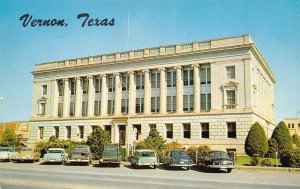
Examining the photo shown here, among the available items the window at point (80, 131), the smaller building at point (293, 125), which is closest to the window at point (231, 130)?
the window at point (80, 131)

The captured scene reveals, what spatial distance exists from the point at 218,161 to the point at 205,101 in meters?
22.0

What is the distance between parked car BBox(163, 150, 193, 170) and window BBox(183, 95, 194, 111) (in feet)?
63.9

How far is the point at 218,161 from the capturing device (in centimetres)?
2291

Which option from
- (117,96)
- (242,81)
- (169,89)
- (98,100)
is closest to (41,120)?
(98,100)

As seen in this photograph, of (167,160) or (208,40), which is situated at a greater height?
(208,40)

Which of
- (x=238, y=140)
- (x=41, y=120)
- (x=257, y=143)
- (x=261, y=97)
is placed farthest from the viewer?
(x=41, y=120)

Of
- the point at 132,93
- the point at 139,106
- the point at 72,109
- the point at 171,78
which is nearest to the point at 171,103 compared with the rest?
the point at 171,78

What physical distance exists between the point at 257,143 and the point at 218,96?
8992mm

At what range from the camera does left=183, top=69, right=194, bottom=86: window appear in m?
46.0

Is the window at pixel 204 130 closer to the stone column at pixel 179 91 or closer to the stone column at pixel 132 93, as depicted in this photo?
the stone column at pixel 179 91

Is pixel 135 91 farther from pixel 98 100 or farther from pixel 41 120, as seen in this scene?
pixel 41 120

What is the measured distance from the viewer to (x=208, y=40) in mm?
44625

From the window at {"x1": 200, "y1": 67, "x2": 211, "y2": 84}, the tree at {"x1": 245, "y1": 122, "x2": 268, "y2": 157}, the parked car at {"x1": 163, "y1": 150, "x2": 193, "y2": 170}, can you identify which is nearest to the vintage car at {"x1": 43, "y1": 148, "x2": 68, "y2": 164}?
the parked car at {"x1": 163, "y1": 150, "x2": 193, "y2": 170}

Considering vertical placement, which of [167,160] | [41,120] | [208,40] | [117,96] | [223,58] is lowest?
[167,160]
